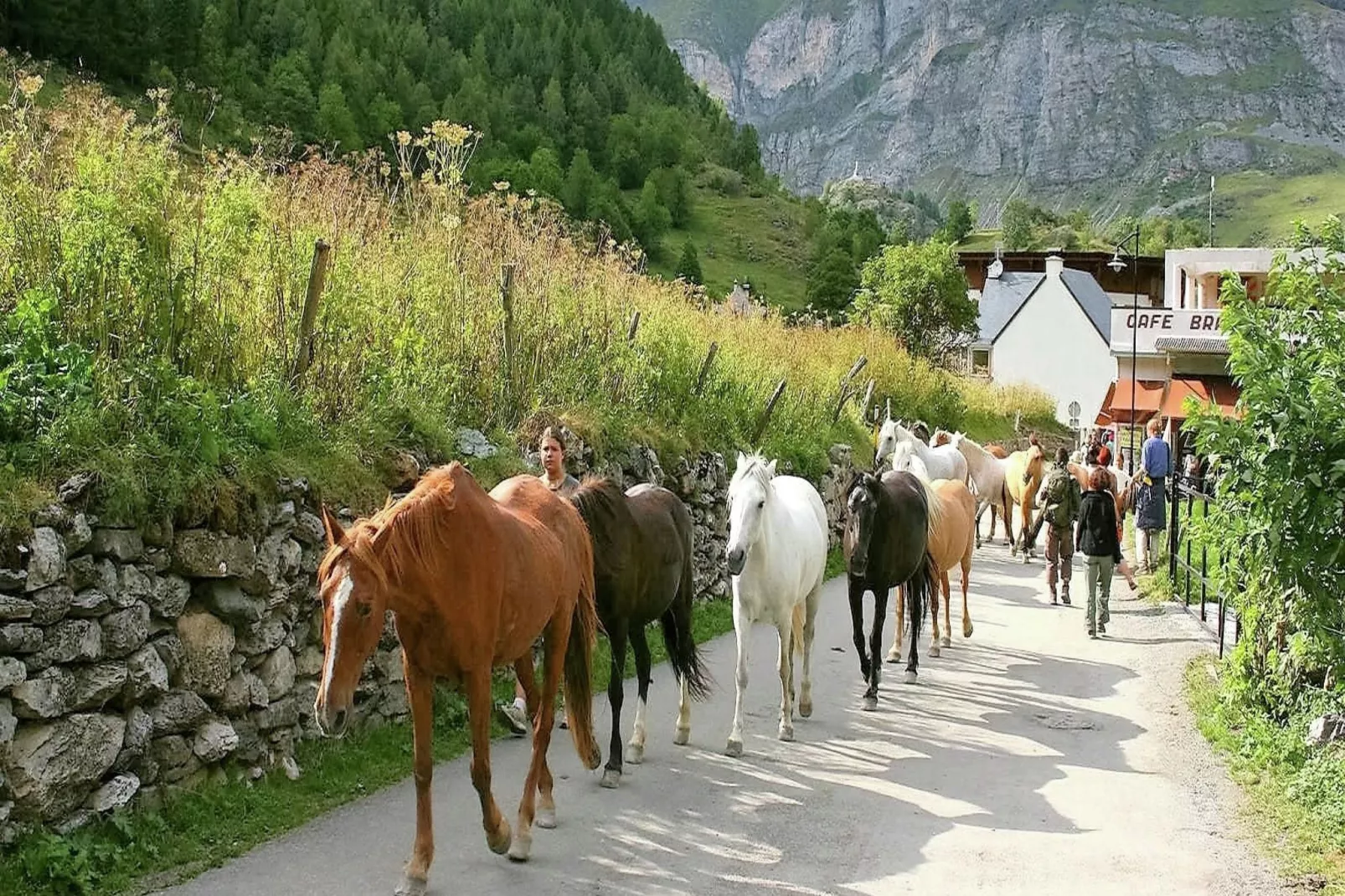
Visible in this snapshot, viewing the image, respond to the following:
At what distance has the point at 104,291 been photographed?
282 inches

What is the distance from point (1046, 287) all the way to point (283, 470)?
63.0 meters

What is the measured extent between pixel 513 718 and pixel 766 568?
221 cm

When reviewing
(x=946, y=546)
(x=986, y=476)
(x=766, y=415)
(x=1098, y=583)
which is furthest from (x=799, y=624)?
(x=986, y=476)

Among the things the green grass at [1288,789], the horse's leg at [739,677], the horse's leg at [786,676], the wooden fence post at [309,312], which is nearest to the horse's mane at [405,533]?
the wooden fence post at [309,312]

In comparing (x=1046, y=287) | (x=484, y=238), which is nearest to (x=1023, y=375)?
(x=1046, y=287)

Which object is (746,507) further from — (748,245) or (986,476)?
(748,245)

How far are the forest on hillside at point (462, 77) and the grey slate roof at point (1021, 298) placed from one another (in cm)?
2356

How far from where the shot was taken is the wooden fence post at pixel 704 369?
15266 mm

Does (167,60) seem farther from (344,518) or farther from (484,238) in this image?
(344,518)

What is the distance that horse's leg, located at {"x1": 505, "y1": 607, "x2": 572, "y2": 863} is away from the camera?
6.03 metres

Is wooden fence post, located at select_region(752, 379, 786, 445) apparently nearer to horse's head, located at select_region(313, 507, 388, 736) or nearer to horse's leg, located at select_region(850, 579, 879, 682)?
horse's leg, located at select_region(850, 579, 879, 682)

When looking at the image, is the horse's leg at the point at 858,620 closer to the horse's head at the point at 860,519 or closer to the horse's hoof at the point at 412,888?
the horse's head at the point at 860,519

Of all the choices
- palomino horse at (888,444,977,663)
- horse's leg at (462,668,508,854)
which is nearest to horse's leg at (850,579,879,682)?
palomino horse at (888,444,977,663)

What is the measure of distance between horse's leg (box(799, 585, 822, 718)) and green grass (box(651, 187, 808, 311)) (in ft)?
216
